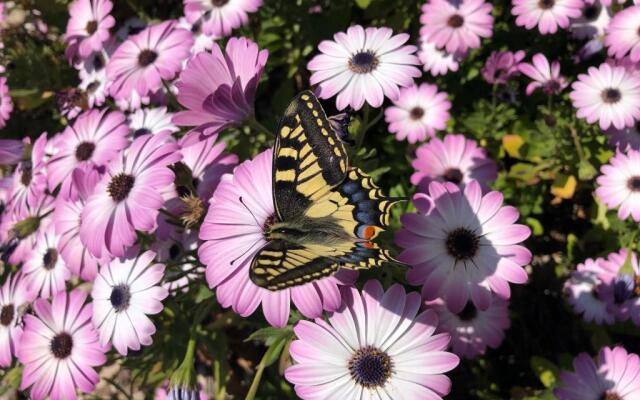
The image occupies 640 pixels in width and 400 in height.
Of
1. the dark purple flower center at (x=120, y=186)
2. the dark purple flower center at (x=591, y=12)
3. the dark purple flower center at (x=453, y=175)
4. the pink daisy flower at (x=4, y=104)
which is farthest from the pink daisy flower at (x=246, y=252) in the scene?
the dark purple flower center at (x=591, y=12)

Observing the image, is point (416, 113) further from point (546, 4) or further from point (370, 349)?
point (370, 349)

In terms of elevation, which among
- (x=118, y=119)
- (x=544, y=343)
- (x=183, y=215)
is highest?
(x=118, y=119)

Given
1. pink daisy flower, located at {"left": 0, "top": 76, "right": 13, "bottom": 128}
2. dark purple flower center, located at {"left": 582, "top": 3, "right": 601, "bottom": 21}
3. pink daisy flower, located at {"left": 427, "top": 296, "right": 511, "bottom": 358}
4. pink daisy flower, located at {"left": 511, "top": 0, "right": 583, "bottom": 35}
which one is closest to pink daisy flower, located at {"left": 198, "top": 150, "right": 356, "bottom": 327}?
pink daisy flower, located at {"left": 427, "top": 296, "right": 511, "bottom": 358}

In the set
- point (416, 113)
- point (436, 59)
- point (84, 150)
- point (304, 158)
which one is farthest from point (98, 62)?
point (304, 158)

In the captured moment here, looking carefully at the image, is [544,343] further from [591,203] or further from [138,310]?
[138,310]

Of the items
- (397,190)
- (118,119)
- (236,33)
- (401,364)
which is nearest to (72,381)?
(118,119)

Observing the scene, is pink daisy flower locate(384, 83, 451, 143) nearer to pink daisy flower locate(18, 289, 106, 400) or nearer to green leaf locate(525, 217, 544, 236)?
green leaf locate(525, 217, 544, 236)
